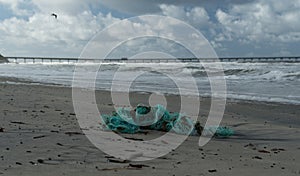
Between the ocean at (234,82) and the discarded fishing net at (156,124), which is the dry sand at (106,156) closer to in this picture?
the discarded fishing net at (156,124)

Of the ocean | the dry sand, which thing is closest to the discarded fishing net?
the dry sand

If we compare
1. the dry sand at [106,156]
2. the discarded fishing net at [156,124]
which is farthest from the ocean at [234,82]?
the discarded fishing net at [156,124]

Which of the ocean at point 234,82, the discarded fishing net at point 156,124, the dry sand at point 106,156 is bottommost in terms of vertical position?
the dry sand at point 106,156

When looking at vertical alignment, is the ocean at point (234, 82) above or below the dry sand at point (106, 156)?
above

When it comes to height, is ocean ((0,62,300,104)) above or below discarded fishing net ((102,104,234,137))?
above

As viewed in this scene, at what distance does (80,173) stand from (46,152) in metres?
0.79

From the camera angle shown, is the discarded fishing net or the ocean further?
the ocean

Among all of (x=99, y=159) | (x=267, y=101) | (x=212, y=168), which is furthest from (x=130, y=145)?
(x=267, y=101)

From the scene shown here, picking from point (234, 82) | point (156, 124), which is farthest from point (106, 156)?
point (234, 82)

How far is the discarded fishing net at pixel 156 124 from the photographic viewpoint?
5.31 metres

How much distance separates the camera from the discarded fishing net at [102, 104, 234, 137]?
17.4 feet

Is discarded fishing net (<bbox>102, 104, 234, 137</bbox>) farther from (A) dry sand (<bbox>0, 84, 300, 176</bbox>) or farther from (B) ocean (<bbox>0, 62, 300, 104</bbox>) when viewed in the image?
(B) ocean (<bbox>0, 62, 300, 104</bbox>)

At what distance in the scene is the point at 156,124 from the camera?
18.2 ft

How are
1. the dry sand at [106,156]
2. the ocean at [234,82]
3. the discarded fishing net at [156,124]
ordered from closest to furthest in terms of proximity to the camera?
the dry sand at [106,156] < the discarded fishing net at [156,124] < the ocean at [234,82]
